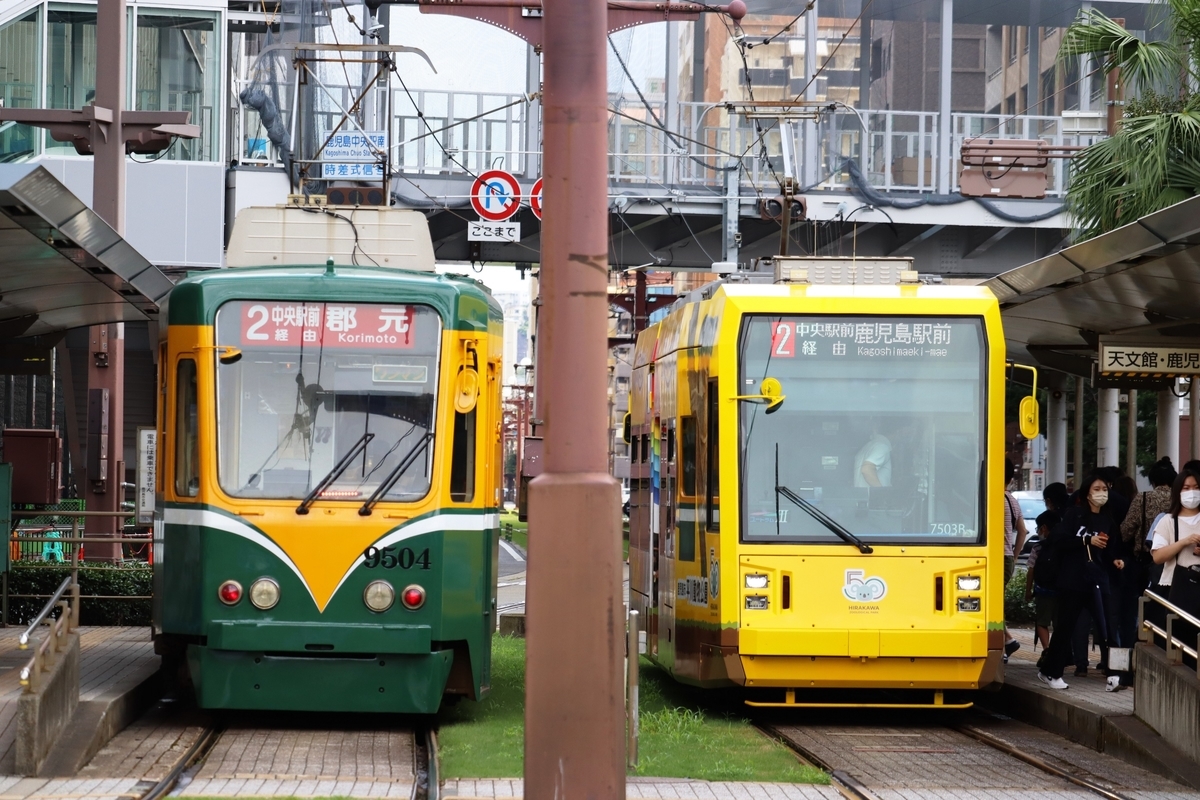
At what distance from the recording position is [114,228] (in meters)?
16.1

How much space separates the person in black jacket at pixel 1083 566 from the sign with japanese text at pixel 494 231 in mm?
13254

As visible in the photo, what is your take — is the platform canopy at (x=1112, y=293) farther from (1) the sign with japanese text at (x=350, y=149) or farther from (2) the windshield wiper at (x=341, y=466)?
(1) the sign with japanese text at (x=350, y=149)

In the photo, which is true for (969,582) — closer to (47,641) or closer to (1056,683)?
(1056,683)

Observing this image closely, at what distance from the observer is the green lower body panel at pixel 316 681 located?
1093 centimetres

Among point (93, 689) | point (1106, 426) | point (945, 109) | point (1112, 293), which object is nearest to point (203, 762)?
point (93, 689)

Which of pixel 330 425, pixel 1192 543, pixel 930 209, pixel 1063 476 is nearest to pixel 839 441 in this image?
pixel 1192 543

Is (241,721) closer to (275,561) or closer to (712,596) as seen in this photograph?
(275,561)

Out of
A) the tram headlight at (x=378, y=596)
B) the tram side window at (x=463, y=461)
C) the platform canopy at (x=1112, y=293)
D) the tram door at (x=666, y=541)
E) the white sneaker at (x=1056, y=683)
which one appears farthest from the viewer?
the tram door at (x=666, y=541)

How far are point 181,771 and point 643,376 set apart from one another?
7440 millimetres

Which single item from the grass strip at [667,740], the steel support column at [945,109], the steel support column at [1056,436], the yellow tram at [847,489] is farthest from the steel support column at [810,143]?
the yellow tram at [847,489]

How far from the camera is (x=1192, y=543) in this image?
1146 cm

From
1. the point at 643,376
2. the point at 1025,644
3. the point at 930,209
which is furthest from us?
the point at 930,209

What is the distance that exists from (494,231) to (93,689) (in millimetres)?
14888

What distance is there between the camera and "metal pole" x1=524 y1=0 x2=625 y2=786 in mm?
5996
